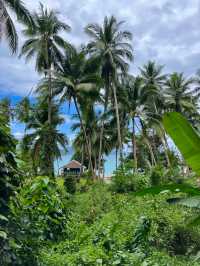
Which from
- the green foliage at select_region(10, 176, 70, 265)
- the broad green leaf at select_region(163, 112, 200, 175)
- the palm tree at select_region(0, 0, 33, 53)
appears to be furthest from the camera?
the palm tree at select_region(0, 0, 33, 53)

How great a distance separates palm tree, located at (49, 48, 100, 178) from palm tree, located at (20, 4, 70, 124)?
62cm

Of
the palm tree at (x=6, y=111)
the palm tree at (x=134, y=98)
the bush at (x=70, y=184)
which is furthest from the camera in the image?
the palm tree at (x=134, y=98)

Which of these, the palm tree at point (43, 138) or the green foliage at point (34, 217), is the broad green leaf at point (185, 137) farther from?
the palm tree at point (43, 138)

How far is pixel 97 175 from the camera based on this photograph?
34844 mm

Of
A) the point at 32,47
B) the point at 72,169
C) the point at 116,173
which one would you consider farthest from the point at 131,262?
the point at 72,169

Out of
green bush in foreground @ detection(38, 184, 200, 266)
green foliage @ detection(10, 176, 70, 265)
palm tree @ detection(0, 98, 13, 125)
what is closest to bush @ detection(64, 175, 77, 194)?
palm tree @ detection(0, 98, 13, 125)

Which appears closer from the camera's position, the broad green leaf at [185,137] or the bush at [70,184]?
the broad green leaf at [185,137]

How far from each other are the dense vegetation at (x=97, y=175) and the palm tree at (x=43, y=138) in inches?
3.7

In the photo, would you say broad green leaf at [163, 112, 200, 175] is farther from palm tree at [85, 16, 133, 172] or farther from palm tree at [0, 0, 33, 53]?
palm tree at [85, 16, 133, 172]

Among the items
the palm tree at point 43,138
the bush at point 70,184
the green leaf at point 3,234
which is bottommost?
the green leaf at point 3,234

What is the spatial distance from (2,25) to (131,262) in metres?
14.7

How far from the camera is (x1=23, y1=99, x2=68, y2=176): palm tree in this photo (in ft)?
89.1

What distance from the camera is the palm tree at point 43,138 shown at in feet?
89.1

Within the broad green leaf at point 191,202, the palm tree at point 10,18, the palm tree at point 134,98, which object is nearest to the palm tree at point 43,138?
the palm tree at point 134,98
